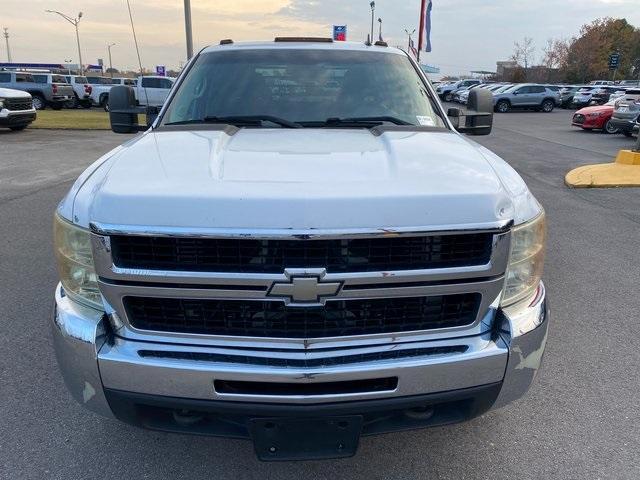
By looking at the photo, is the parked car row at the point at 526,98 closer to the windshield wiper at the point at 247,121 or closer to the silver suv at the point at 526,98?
the silver suv at the point at 526,98

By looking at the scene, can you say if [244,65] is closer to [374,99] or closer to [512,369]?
[374,99]

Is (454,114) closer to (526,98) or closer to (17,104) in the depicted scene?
(17,104)

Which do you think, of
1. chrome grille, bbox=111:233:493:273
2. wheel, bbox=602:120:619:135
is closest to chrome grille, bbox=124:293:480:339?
chrome grille, bbox=111:233:493:273

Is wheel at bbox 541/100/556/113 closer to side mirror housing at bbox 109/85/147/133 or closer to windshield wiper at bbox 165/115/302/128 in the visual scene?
side mirror housing at bbox 109/85/147/133

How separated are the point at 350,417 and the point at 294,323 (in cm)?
41

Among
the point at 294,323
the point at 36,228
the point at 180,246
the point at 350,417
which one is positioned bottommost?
the point at 36,228

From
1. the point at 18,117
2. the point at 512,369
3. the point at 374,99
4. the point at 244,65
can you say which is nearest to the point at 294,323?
the point at 512,369

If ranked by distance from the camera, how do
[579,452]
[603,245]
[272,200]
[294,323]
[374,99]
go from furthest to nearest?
[603,245], [374,99], [579,452], [294,323], [272,200]

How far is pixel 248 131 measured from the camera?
3041 millimetres

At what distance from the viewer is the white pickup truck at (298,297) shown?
1.92 meters

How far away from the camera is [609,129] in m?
20.1

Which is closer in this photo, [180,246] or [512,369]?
[180,246]

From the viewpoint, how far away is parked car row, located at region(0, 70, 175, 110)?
26.3m

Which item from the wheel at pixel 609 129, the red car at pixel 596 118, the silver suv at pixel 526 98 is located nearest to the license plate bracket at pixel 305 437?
the wheel at pixel 609 129
